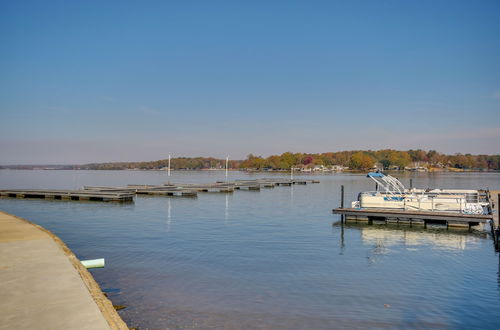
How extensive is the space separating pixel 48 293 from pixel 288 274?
28.7 ft

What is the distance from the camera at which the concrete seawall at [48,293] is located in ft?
22.3

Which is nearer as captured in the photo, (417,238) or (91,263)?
(91,263)

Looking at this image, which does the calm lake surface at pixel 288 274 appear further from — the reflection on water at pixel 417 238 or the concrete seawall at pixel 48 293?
the concrete seawall at pixel 48 293

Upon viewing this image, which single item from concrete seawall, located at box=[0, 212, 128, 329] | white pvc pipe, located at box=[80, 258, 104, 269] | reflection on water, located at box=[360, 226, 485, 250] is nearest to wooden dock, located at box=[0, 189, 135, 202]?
reflection on water, located at box=[360, 226, 485, 250]

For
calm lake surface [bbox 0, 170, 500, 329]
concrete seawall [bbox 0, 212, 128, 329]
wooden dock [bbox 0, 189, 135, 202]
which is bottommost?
calm lake surface [bbox 0, 170, 500, 329]

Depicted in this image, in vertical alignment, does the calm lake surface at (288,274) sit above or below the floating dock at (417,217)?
below

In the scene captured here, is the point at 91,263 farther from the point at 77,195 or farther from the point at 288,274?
the point at 77,195

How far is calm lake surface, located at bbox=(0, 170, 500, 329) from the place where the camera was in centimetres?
1067

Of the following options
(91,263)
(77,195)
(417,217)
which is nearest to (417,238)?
(417,217)

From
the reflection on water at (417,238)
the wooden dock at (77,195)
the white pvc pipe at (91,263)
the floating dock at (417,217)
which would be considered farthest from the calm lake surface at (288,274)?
the wooden dock at (77,195)

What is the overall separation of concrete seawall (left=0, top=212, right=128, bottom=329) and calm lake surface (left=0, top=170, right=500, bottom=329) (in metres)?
1.83

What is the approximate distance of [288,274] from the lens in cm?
1480

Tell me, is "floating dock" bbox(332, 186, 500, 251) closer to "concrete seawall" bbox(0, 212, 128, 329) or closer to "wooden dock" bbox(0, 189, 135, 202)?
"concrete seawall" bbox(0, 212, 128, 329)

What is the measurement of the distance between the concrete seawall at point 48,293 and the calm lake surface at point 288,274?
1.83 m
